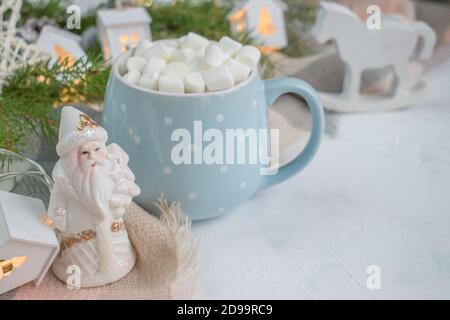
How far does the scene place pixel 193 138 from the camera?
575 millimetres

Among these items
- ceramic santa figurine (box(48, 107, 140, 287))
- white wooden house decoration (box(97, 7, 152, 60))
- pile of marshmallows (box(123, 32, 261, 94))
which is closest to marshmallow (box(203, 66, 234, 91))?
pile of marshmallows (box(123, 32, 261, 94))

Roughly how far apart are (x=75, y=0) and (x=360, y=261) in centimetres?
60

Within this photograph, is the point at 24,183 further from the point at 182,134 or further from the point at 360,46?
the point at 360,46

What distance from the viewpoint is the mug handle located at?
2.08 ft

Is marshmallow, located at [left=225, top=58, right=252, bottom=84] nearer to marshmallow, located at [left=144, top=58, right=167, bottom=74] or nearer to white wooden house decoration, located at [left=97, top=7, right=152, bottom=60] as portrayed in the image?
marshmallow, located at [left=144, top=58, right=167, bottom=74]

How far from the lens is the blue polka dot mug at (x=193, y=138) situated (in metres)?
0.57

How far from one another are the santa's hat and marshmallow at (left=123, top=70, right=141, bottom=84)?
0.28 feet

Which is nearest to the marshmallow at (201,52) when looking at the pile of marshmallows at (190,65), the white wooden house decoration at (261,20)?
the pile of marshmallows at (190,65)

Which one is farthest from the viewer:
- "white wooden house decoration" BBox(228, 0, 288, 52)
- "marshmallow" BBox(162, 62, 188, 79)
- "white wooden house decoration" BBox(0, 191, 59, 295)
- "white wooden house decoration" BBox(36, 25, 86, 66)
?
"white wooden house decoration" BBox(228, 0, 288, 52)

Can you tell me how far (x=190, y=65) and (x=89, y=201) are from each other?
0.60 ft

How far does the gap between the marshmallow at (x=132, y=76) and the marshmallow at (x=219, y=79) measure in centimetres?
7

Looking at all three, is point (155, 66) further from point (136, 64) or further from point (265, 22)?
point (265, 22)

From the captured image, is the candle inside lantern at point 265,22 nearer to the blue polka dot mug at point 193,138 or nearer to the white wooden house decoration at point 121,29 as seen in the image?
the white wooden house decoration at point 121,29

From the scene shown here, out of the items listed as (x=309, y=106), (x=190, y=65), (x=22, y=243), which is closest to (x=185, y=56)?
(x=190, y=65)
